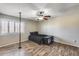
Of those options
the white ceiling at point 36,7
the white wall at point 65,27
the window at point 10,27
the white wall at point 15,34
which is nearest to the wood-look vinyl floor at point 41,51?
the white wall at point 65,27

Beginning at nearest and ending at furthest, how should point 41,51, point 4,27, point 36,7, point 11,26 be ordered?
point 36,7 < point 41,51 < point 4,27 < point 11,26

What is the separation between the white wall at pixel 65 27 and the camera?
1.98 m

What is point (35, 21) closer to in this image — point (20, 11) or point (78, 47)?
point (20, 11)

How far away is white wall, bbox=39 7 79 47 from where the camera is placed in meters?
1.98

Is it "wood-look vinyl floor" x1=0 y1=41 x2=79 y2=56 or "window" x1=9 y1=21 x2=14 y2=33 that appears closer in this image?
"wood-look vinyl floor" x1=0 y1=41 x2=79 y2=56

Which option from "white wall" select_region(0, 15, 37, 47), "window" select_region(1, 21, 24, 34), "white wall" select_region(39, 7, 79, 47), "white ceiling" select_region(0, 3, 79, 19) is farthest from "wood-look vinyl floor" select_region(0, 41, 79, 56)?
"white ceiling" select_region(0, 3, 79, 19)

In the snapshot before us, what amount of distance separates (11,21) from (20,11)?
94 centimetres

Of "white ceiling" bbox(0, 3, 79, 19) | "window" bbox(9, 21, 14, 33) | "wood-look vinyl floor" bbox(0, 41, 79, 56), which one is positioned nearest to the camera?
"white ceiling" bbox(0, 3, 79, 19)

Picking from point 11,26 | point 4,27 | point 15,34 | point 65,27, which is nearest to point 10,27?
point 11,26

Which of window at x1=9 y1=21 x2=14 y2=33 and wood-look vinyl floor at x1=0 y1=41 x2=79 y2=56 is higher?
window at x1=9 y1=21 x2=14 y2=33

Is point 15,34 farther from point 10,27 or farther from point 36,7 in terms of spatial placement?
point 36,7

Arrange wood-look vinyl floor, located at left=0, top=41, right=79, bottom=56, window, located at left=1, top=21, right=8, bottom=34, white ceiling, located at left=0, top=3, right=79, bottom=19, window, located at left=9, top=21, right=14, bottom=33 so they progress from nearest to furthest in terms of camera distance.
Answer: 1. white ceiling, located at left=0, top=3, right=79, bottom=19
2. wood-look vinyl floor, located at left=0, top=41, right=79, bottom=56
3. window, located at left=1, top=21, right=8, bottom=34
4. window, located at left=9, top=21, right=14, bottom=33

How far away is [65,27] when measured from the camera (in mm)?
2273

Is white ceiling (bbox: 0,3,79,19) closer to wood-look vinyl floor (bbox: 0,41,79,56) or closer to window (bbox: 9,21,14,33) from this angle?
window (bbox: 9,21,14,33)
